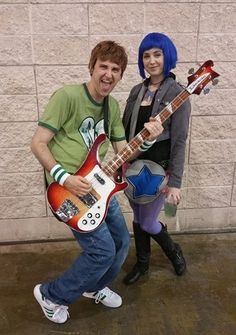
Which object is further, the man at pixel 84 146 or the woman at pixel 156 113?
the woman at pixel 156 113

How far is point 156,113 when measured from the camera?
2232mm

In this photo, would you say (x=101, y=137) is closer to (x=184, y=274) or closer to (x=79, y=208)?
(x=79, y=208)

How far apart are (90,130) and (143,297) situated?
1259 millimetres

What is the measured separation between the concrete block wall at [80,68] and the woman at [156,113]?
66cm

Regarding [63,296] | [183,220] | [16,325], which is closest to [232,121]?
[183,220]

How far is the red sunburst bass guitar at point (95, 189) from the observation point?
2016mm

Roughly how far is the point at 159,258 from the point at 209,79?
1.60 meters

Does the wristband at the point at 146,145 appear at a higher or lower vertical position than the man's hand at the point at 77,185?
higher

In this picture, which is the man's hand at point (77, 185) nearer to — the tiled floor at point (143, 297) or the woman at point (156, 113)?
the woman at point (156, 113)

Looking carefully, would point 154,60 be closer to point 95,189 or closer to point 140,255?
point 95,189

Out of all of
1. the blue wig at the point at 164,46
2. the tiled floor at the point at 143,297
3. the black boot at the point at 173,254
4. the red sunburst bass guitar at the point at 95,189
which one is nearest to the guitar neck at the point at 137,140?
the red sunburst bass guitar at the point at 95,189

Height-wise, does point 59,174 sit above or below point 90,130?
below

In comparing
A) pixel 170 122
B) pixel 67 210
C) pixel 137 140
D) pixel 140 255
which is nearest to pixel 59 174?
pixel 67 210

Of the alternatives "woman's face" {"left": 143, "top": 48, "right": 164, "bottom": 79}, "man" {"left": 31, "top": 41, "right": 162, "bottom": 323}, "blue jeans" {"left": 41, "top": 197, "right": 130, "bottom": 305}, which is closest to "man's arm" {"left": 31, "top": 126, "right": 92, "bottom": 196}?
"man" {"left": 31, "top": 41, "right": 162, "bottom": 323}
